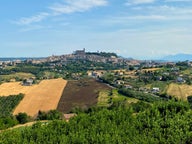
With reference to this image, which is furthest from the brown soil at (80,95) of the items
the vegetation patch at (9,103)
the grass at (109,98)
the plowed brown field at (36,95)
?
the vegetation patch at (9,103)

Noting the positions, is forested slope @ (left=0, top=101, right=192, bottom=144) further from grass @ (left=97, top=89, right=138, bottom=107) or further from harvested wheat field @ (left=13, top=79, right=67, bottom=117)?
harvested wheat field @ (left=13, top=79, right=67, bottom=117)

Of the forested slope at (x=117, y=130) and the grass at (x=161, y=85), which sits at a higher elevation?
the forested slope at (x=117, y=130)

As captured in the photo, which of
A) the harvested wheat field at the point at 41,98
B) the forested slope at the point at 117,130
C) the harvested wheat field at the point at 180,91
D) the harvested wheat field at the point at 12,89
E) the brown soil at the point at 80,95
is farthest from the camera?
the harvested wheat field at the point at 12,89

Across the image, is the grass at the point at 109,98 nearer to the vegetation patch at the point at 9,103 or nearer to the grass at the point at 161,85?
the grass at the point at 161,85

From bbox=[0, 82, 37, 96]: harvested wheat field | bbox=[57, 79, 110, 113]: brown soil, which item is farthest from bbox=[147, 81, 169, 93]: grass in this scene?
bbox=[0, 82, 37, 96]: harvested wheat field

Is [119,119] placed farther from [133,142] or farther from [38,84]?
[38,84]

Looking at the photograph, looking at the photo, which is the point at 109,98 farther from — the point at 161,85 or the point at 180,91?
the point at 161,85

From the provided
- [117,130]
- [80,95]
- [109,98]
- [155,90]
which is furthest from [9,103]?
[117,130]
